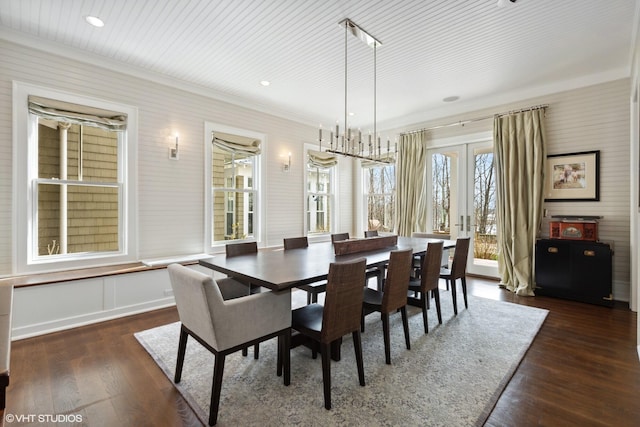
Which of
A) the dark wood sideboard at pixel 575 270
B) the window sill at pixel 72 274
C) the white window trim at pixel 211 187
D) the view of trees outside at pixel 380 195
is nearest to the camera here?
the window sill at pixel 72 274

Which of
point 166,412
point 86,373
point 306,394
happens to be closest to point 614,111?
point 306,394

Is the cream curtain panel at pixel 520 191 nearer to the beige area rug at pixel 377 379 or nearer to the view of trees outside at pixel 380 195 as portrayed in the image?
the beige area rug at pixel 377 379

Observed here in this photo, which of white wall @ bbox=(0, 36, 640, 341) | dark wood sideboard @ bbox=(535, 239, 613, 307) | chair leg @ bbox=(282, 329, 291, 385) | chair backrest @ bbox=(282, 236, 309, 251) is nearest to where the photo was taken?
chair leg @ bbox=(282, 329, 291, 385)

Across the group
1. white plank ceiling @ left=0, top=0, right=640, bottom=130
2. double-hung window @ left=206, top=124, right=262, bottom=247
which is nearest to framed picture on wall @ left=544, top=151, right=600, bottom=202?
white plank ceiling @ left=0, top=0, right=640, bottom=130

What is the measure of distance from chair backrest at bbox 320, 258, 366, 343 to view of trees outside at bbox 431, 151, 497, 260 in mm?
3922

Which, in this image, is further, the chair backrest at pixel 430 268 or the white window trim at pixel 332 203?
the white window trim at pixel 332 203

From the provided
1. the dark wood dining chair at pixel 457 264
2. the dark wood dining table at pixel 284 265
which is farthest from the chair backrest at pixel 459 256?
the dark wood dining table at pixel 284 265

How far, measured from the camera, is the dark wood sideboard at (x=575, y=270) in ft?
12.4

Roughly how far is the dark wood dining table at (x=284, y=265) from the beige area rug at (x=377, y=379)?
0.76m

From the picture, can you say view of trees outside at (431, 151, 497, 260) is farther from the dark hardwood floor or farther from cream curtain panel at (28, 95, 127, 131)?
cream curtain panel at (28, 95, 127, 131)

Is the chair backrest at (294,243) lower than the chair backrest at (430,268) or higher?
higher

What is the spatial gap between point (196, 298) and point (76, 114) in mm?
3113

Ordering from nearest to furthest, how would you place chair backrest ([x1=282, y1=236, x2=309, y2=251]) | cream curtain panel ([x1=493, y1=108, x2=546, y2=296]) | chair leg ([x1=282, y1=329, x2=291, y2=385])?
chair leg ([x1=282, y1=329, x2=291, y2=385])
chair backrest ([x1=282, y1=236, x2=309, y2=251])
cream curtain panel ([x1=493, y1=108, x2=546, y2=296])

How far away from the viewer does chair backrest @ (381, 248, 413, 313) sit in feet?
8.09
